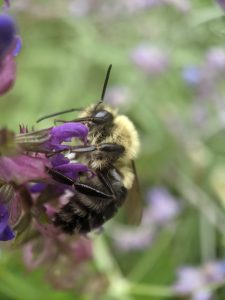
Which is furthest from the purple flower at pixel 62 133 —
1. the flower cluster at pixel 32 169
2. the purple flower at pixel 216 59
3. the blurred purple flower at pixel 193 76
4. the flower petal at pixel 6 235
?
the blurred purple flower at pixel 193 76

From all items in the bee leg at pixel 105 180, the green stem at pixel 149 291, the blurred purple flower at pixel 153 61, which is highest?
the bee leg at pixel 105 180

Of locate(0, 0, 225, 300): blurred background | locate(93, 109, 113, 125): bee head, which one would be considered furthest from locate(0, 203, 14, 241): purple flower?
locate(0, 0, 225, 300): blurred background

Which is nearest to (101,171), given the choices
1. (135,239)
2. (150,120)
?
(135,239)

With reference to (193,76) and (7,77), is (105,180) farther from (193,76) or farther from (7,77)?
(193,76)

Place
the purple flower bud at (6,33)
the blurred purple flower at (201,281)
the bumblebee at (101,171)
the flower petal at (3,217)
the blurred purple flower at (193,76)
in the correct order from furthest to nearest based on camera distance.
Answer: the blurred purple flower at (193,76) → the blurred purple flower at (201,281) → the bumblebee at (101,171) → the flower petal at (3,217) → the purple flower bud at (6,33)

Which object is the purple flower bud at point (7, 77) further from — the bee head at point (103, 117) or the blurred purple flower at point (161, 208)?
the blurred purple flower at point (161, 208)

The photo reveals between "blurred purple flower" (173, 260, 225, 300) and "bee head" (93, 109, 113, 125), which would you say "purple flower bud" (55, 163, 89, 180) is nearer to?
"bee head" (93, 109, 113, 125)
